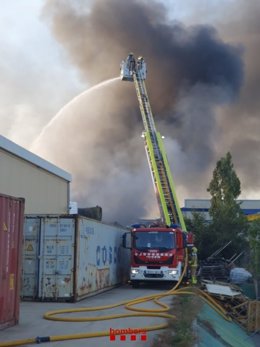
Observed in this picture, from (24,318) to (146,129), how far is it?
19955 mm

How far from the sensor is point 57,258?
16578mm

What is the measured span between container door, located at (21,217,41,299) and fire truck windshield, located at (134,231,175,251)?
586cm

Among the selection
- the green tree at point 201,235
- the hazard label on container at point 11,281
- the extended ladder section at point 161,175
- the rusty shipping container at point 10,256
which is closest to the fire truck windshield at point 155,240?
the extended ladder section at point 161,175

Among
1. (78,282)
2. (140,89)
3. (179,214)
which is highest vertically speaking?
(140,89)

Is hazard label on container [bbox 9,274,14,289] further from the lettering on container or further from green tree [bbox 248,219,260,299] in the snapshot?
green tree [bbox 248,219,260,299]

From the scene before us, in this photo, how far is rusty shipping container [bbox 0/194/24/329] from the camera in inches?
407

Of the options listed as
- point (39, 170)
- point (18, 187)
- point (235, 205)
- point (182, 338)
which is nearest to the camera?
point (182, 338)

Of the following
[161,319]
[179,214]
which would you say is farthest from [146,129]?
[161,319]

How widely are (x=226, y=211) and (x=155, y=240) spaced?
20.0 meters

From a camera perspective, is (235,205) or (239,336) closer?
(239,336)

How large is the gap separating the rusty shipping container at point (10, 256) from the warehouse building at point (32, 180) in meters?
8.27

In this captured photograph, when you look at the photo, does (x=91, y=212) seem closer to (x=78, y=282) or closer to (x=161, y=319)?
(x=78, y=282)

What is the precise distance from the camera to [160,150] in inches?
1193

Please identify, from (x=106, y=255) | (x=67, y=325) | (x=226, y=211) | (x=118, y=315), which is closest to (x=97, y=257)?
(x=106, y=255)
